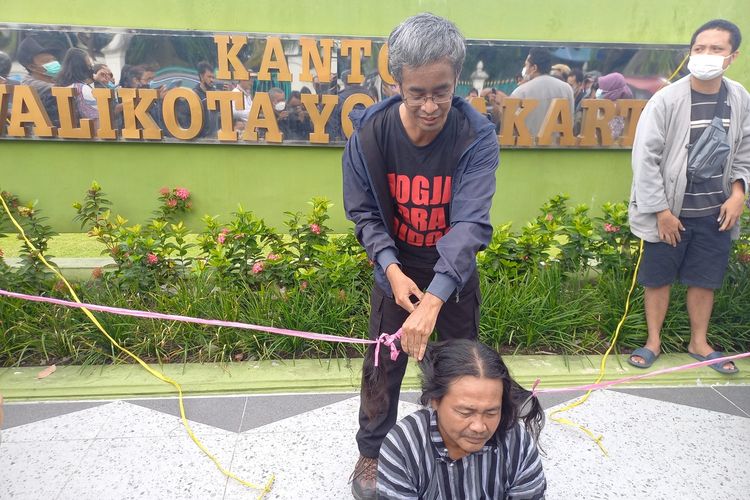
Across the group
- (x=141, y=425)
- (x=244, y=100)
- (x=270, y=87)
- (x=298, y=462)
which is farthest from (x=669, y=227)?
(x=141, y=425)

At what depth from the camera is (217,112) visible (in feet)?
12.2

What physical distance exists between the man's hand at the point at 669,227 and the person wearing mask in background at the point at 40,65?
3.83 meters

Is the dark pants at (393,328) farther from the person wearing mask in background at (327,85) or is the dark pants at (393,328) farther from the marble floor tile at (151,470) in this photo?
the person wearing mask in background at (327,85)

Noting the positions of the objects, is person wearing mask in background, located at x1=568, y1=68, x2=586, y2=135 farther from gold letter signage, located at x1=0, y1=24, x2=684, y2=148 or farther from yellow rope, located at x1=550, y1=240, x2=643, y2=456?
yellow rope, located at x1=550, y1=240, x2=643, y2=456

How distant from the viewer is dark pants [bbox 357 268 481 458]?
205 centimetres

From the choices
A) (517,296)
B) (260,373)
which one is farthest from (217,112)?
(517,296)

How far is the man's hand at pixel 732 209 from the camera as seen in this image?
2.87 meters

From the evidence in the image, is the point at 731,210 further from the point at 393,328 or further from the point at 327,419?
the point at 327,419

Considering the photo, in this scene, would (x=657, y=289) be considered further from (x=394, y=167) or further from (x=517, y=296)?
(x=394, y=167)

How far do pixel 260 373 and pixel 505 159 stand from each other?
2.35 meters

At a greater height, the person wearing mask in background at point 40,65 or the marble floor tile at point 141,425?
the person wearing mask in background at point 40,65

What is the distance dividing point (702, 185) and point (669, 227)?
0.28 metres

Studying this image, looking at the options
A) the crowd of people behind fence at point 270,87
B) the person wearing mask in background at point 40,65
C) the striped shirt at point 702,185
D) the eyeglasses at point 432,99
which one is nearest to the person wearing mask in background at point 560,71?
the crowd of people behind fence at point 270,87

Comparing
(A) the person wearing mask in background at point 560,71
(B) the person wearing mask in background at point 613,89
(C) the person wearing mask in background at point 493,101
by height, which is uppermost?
(A) the person wearing mask in background at point 560,71
